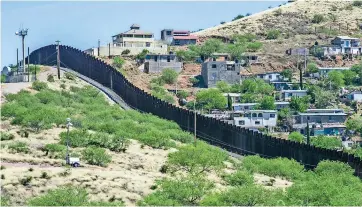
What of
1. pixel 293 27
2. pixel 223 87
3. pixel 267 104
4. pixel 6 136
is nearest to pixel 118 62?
pixel 223 87

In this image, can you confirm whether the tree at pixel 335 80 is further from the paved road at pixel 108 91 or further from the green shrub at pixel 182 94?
the paved road at pixel 108 91

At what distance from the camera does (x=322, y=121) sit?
122 m

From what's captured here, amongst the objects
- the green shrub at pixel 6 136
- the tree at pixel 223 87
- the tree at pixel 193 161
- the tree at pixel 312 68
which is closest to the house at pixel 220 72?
the tree at pixel 223 87

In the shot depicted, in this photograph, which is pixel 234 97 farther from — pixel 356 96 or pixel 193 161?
pixel 193 161

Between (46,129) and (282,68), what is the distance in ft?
252

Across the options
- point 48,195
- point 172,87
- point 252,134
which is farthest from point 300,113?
point 48,195

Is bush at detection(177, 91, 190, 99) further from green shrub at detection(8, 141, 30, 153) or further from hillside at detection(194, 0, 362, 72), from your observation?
green shrub at detection(8, 141, 30, 153)

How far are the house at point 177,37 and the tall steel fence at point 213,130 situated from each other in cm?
3755

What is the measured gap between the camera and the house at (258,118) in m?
120

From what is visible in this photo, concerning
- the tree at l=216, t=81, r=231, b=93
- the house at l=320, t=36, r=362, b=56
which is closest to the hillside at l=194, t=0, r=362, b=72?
the house at l=320, t=36, r=362, b=56

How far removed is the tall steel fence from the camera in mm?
79625

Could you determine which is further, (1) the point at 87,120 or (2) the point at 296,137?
(2) the point at 296,137

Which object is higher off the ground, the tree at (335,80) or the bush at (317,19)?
the bush at (317,19)

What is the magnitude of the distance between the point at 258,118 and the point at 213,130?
1097 inches
